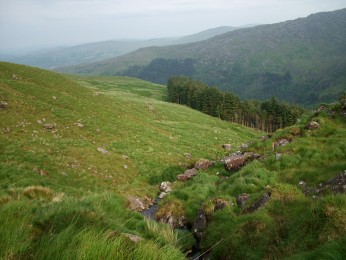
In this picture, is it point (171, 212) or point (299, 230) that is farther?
point (171, 212)

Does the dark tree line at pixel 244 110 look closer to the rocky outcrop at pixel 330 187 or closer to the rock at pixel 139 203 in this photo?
the rock at pixel 139 203

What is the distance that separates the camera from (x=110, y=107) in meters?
46.3

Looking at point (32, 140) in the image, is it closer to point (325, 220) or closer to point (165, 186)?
point (165, 186)

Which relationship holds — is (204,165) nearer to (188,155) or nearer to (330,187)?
(188,155)

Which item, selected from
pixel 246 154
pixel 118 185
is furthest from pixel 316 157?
pixel 118 185

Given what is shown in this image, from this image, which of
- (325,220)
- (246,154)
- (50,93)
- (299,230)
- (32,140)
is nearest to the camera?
(325,220)

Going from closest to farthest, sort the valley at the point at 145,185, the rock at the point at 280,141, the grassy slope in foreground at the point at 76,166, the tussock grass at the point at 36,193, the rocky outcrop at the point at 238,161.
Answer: the grassy slope in foreground at the point at 76,166, the valley at the point at 145,185, the tussock grass at the point at 36,193, the rocky outcrop at the point at 238,161, the rock at the point at 280,141

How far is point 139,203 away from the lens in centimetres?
1912

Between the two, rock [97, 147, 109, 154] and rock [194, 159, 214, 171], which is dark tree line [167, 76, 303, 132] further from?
rock [194, 159, 214, 171]

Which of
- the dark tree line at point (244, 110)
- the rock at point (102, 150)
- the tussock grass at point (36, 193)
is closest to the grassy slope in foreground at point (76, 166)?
the tussock grass at point (36, 193)

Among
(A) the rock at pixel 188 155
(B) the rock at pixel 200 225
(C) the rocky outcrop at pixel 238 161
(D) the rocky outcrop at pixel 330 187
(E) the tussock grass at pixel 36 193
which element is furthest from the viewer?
(A) the rock at pixel 188 155

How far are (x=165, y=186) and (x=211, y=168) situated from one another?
3848 mm

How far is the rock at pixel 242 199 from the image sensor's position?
12.4 meters

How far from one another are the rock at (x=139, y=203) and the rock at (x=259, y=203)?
345 inches
